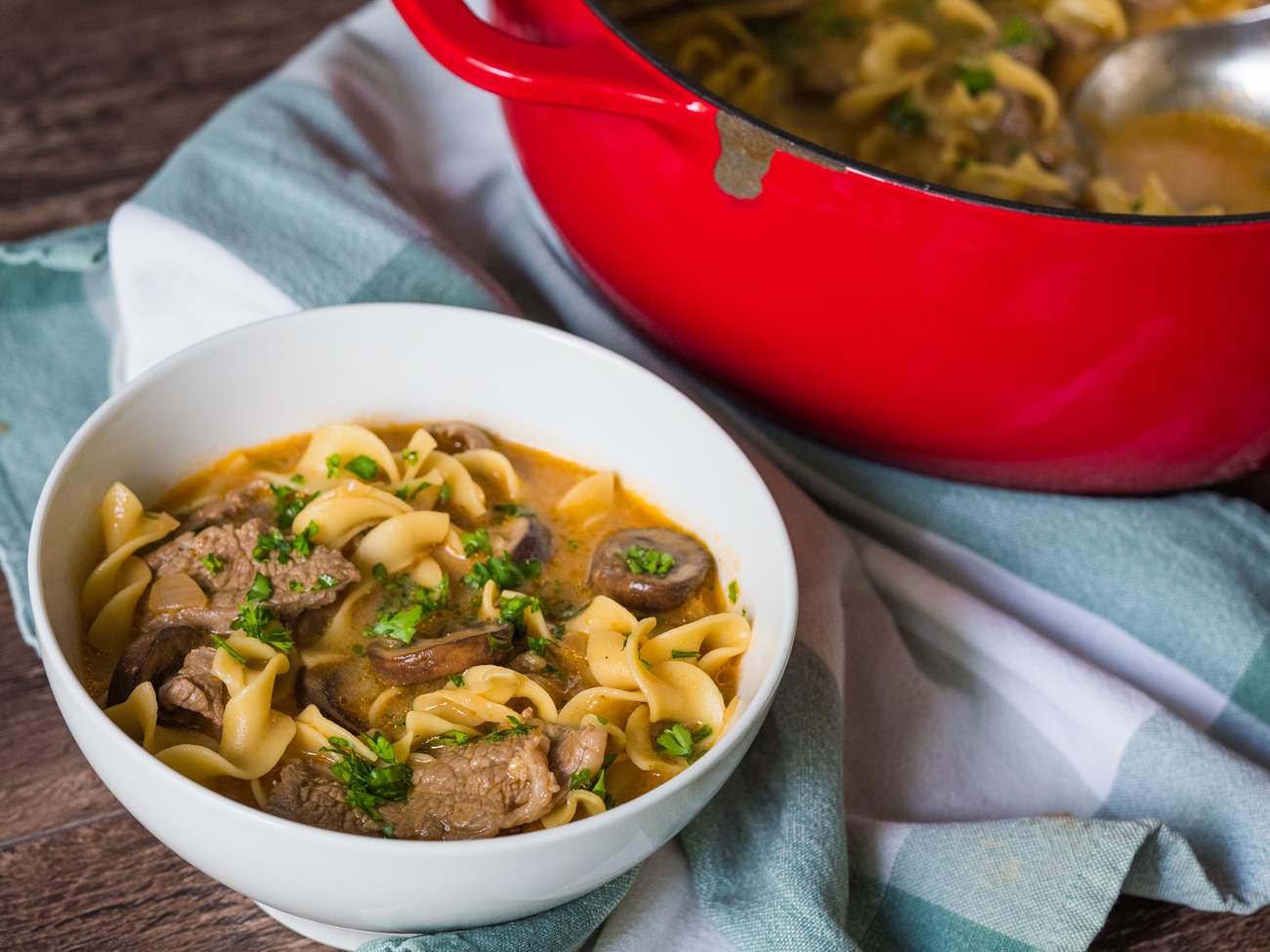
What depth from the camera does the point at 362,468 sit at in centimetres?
263

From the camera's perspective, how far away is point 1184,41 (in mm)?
3754

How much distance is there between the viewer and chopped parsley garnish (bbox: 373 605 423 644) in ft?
7.62

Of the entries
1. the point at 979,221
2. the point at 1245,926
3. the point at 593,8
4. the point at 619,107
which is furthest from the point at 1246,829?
the point at 593,8

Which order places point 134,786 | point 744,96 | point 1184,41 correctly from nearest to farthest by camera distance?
point 134,786
point 744,96
point 1184,41

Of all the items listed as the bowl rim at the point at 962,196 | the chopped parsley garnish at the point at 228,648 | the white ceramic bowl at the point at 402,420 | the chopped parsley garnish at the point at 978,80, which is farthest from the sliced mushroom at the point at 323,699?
the chopped parsley garnish at the point at 978,80

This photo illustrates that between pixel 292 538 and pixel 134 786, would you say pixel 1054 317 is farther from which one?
pixel 134 786

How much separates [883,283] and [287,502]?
1337mm

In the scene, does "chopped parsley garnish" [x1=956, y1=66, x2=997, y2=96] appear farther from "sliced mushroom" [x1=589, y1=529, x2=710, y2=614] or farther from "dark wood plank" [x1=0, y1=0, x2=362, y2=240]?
"dark wood plank" [x1=0, y1=0, x2=362, y2=240]

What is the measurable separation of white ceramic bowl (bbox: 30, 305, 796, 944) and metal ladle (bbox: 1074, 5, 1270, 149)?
200cm

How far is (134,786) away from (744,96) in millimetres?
2426

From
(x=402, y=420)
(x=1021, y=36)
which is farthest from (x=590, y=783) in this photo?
(x=1021, y=36)

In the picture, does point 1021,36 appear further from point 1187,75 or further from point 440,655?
point 440,655

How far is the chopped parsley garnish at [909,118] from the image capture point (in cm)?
348

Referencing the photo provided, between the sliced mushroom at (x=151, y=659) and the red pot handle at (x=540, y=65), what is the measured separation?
1200mm
